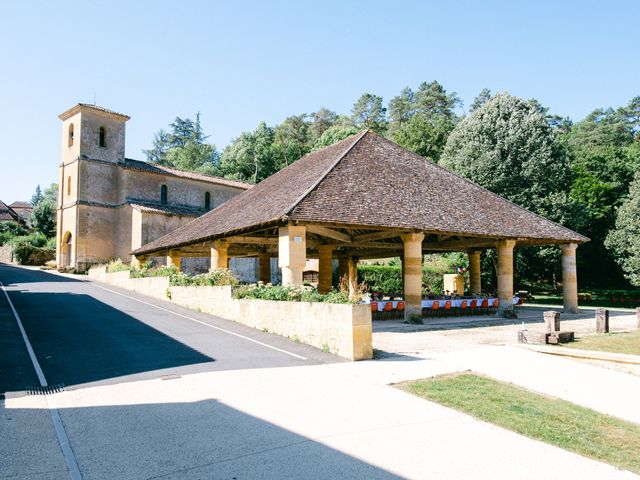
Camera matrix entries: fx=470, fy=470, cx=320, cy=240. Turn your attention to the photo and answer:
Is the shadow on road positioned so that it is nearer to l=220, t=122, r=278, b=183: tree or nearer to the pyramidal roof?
the pyramidal roof

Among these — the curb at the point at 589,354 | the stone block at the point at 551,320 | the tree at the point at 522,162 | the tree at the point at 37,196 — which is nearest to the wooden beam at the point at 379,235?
the stone block at the point at 551,320

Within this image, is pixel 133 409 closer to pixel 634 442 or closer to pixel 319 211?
pixel 634 442

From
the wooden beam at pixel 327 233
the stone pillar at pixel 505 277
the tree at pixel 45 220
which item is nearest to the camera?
the wooden beam at pixel 327 233

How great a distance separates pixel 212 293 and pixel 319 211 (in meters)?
5.32

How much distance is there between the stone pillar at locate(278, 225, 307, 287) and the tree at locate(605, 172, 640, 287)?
24.3m

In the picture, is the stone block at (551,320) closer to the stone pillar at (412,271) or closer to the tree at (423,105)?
the stone pillar at (412,271)

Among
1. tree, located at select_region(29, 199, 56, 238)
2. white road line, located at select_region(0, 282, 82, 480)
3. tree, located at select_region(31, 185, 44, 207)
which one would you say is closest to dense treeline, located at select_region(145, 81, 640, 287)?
tree, located at select_region(29, 199, 56, 238)

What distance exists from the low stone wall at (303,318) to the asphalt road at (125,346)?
321mm

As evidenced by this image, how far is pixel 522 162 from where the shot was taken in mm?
32500

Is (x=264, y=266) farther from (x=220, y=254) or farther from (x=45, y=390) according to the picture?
(x=45, y=390)

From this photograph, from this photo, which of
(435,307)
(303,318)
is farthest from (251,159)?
(303,318)

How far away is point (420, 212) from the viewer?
16953mm

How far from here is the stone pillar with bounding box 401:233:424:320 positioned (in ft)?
53.6

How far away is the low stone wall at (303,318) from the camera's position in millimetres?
9898
